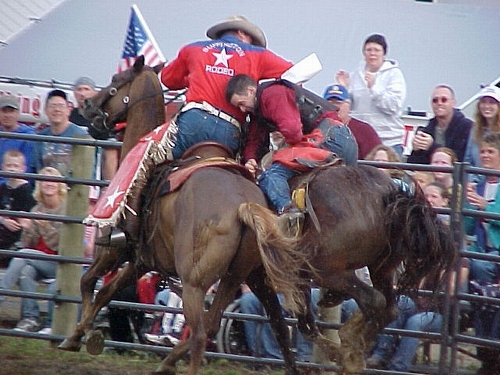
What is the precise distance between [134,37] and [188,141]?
4.46 metres

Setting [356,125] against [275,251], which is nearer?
[275,251]

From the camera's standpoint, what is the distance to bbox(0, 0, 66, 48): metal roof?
1252 centimetres

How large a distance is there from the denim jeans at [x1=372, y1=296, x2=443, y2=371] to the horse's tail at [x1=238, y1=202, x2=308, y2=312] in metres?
1.48

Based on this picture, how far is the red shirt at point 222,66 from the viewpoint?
7.09 metres

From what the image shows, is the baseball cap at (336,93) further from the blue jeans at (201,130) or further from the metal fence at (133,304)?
the blue jeans at (201,130)

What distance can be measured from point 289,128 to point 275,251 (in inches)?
29.9

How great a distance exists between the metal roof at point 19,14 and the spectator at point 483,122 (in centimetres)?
530

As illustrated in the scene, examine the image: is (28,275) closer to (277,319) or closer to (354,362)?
(277,319)

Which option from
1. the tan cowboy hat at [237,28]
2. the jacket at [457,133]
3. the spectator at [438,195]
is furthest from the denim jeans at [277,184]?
the jacket at [457,133]

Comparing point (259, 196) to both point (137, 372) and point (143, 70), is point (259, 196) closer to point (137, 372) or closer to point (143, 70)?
point (143, 70)

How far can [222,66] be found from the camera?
7090mm

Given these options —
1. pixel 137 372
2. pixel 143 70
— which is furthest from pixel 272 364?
pixel 143 70

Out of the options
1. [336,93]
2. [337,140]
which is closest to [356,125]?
[336,93]

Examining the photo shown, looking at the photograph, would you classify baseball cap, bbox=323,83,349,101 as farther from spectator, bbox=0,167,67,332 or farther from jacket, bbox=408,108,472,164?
spectator, bbox=0,167,67,332
